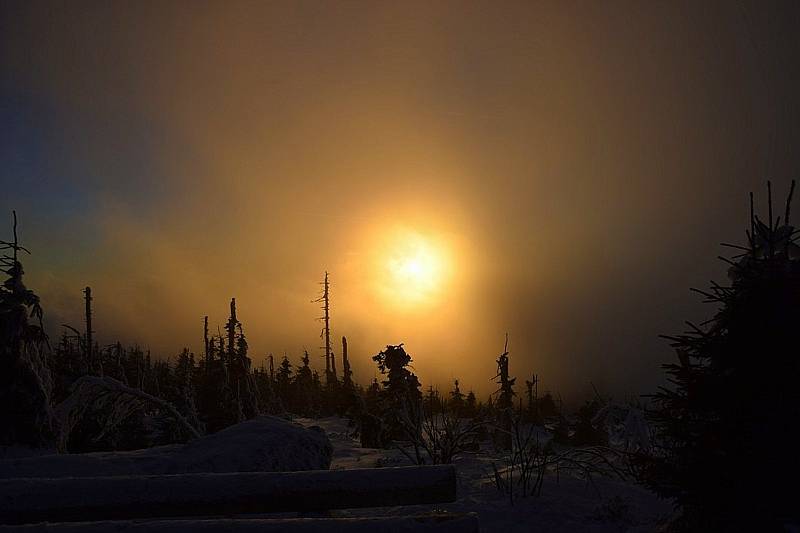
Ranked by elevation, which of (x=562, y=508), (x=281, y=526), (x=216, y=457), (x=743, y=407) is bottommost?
(x=562, y=508)

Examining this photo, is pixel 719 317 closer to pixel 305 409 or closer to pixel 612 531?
pixel 612 531

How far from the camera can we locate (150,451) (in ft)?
23.0

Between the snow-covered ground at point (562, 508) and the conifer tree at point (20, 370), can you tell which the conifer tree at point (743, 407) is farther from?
the conifer tree at point (20, 370)

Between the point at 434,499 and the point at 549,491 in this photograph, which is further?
the point at 549,491

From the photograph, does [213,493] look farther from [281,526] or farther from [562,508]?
[562,508]

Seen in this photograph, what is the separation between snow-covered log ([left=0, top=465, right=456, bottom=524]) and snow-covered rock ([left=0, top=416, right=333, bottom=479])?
5.64 ft

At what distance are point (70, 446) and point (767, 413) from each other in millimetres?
18200

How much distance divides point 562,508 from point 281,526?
533cm

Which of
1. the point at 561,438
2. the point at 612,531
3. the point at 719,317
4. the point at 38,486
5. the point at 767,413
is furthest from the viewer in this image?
the point at 561,438

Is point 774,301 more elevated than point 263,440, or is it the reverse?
point 774,301

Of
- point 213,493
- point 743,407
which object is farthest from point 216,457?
point 743,407

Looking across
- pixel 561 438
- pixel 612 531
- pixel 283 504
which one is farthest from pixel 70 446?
pixel 561 438

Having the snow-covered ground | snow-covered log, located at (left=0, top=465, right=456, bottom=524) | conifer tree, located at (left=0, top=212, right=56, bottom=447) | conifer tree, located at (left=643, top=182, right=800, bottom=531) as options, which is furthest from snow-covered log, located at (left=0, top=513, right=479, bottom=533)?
conifer tree, located at (left=0, top=212, right=56, bottom=447)

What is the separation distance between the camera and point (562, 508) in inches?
283
